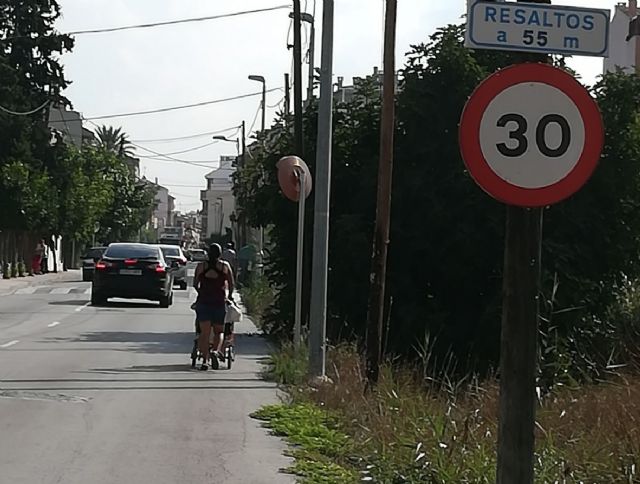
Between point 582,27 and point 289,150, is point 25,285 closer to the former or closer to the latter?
point 289,150

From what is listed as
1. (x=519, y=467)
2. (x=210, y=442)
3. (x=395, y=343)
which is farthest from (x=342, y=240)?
(x=519, y=467)

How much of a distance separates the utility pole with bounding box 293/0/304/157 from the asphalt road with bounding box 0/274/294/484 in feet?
12.7

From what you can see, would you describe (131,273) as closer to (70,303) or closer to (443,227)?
(70,303)

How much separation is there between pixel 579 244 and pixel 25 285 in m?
28.9

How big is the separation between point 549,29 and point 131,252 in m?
26.0

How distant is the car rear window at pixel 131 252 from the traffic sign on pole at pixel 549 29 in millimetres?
25741

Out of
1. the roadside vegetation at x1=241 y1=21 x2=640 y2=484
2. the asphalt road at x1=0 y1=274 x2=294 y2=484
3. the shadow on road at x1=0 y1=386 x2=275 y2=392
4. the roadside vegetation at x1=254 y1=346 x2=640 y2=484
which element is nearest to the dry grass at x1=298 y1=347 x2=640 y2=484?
the roadside vegetation at x1=254 y1=346 x2=640 y2=484

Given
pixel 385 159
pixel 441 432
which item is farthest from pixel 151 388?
pixel 441 432

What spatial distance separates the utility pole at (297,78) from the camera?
2281cm

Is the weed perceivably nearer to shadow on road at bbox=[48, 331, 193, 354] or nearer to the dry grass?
the dry grass

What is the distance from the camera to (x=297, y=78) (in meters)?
24.3

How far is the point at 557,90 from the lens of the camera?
5.81 meters

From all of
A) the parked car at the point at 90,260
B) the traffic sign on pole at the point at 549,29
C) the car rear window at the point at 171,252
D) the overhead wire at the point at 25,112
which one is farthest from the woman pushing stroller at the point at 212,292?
the overhead wire at the point at 25,112

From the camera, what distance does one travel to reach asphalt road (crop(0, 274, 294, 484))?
9.37 metres
